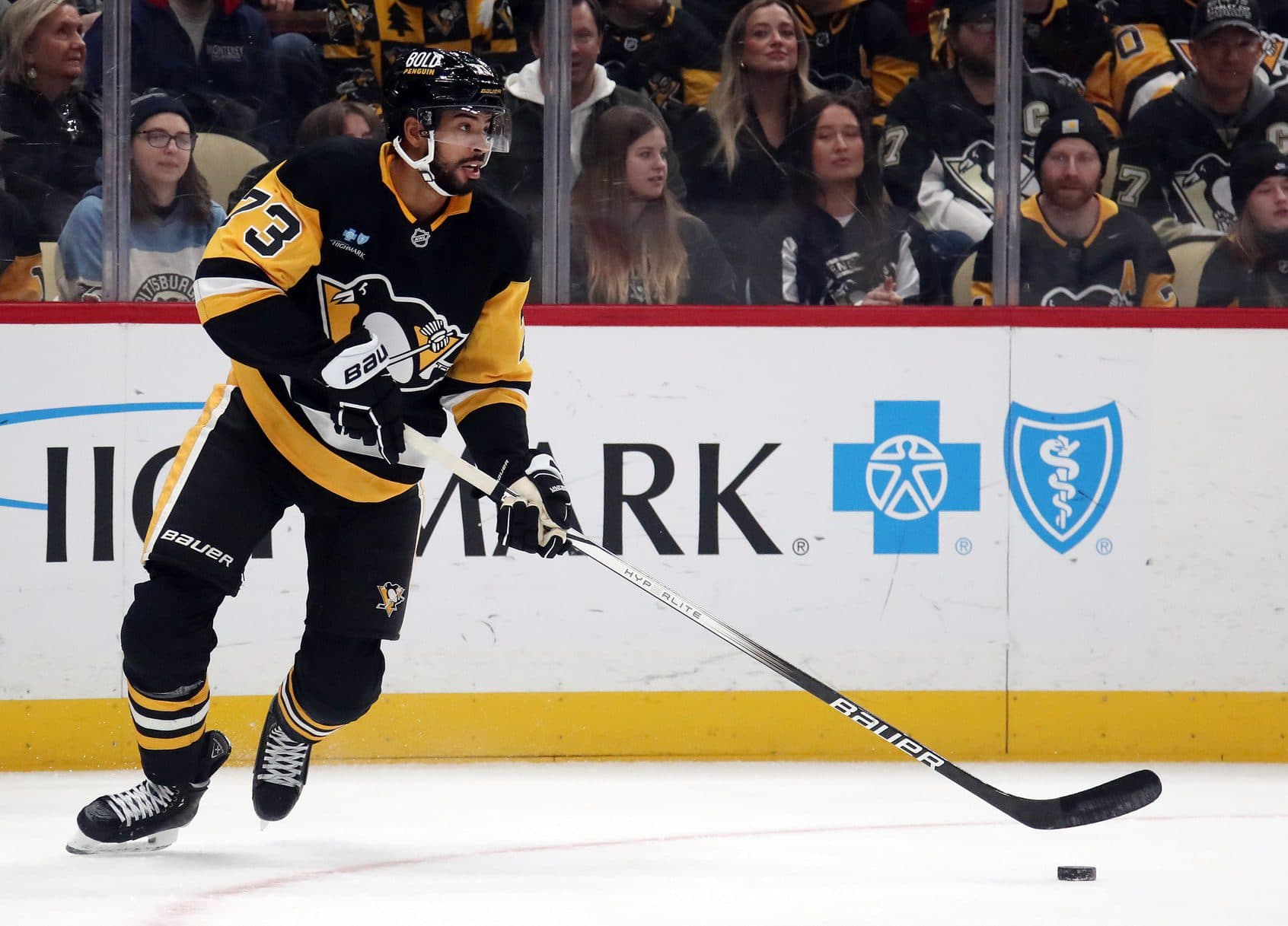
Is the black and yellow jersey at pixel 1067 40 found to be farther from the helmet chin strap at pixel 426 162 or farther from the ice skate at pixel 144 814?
the ice skate at pixel 144 814

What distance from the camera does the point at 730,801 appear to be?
338 cm

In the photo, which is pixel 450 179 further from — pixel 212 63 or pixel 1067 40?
pixel 1067 40

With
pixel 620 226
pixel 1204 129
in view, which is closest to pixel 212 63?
pixel 620 226

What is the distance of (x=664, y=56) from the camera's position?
394 cm

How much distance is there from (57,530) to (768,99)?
1.81 meters

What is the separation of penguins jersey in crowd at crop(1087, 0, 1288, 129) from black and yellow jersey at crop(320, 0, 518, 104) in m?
1.34

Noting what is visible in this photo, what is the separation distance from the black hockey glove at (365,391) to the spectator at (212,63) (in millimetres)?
1330

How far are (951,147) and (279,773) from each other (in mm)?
2072

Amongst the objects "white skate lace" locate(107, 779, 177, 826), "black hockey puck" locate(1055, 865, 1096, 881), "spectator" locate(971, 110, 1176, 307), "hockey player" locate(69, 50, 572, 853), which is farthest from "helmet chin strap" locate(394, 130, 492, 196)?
"spectator" locate(971, 110, 1176, 307)

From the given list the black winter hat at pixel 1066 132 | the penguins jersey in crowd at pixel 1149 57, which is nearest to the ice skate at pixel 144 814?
the black winter hat at pixel 1066 132

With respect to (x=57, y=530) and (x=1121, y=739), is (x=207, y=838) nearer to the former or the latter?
(x=57, y=530)

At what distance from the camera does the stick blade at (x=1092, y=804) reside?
2709 mm

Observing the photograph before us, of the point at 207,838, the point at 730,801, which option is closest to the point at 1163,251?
the point at 730,801

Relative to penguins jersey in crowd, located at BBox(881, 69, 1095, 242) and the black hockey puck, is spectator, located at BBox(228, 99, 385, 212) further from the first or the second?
the black hockey puck
